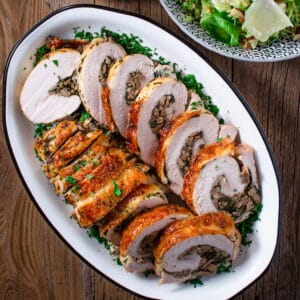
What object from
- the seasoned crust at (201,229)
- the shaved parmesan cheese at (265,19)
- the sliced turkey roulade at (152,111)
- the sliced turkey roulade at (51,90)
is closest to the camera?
the shaved parmesan cheese at (265,19)

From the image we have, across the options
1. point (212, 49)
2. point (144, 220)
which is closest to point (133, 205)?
point (144, 220)

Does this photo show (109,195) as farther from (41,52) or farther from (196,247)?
(41,52)

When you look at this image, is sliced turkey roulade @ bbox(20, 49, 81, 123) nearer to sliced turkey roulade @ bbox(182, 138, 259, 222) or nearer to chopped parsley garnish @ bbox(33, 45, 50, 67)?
chopped parsley garnish @ bbox(33, 45, 50, 67)

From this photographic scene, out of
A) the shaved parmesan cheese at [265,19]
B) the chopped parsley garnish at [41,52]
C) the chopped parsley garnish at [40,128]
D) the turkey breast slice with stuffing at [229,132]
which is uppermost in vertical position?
the shaved parmesan cheese at [265,19]

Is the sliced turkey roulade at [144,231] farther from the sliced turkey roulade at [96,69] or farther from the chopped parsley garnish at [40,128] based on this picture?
the chopped parsley garnish at [40,128]

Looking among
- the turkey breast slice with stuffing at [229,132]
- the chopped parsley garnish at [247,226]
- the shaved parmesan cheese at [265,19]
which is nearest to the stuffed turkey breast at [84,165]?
the turkey breast slice with stuffing at [229,132]

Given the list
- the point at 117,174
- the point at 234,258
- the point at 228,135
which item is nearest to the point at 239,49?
the point at 228,135

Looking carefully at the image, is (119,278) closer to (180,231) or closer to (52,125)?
(180,231)

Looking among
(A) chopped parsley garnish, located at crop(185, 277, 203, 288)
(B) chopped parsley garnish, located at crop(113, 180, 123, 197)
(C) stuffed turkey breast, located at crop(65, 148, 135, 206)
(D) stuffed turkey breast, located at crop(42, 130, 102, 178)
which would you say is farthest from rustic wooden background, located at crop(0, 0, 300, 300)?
(B) chopped parsley garnish, located at crop(113, 180, 123, 197)
